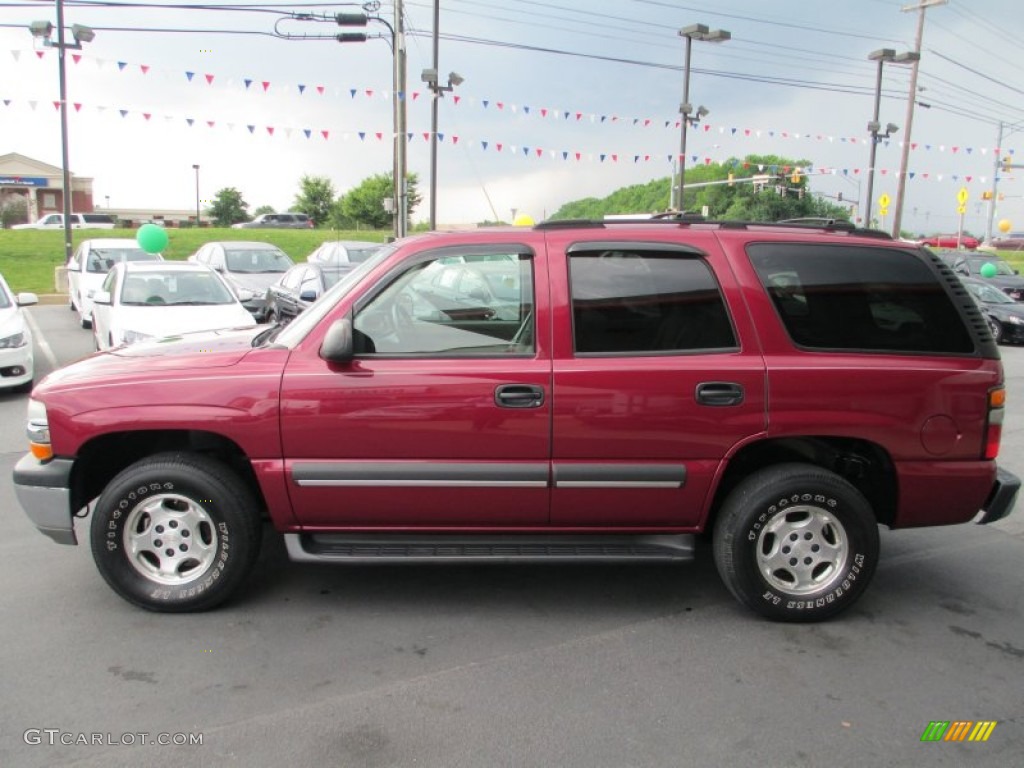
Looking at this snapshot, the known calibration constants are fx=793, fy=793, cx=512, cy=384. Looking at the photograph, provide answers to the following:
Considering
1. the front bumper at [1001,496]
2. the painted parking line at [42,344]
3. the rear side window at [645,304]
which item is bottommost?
the painted parking line at [42,344]

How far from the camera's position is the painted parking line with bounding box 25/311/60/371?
1105cm

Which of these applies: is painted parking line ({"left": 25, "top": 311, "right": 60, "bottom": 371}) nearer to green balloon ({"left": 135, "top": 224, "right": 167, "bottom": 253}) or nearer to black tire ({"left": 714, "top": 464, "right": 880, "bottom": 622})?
green balloon ({"left": 135, "top": 224, "right": 167, "bottom": 253})

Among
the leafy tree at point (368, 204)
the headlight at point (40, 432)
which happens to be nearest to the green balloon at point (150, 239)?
the headlight at point (40, 432)

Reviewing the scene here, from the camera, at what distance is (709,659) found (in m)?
3.44

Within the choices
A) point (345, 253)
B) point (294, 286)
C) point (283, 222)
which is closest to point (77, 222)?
point (283, 222)

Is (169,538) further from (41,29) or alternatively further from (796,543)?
(41,29)

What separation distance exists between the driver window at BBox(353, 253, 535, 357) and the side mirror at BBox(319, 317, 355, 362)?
0.12 meters

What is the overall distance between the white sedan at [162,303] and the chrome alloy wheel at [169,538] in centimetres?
566

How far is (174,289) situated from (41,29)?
10593 mm

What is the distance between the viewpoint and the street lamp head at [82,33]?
17.5 m

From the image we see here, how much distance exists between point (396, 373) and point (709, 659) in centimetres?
186

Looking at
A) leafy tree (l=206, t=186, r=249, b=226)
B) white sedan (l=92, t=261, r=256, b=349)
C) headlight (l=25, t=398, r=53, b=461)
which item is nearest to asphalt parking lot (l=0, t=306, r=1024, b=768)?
headlight (l=25, t=398, r=53, b=461)

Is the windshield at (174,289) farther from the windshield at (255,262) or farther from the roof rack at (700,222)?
the roof rack at (700,222)

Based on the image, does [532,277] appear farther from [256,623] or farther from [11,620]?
[11,620]
